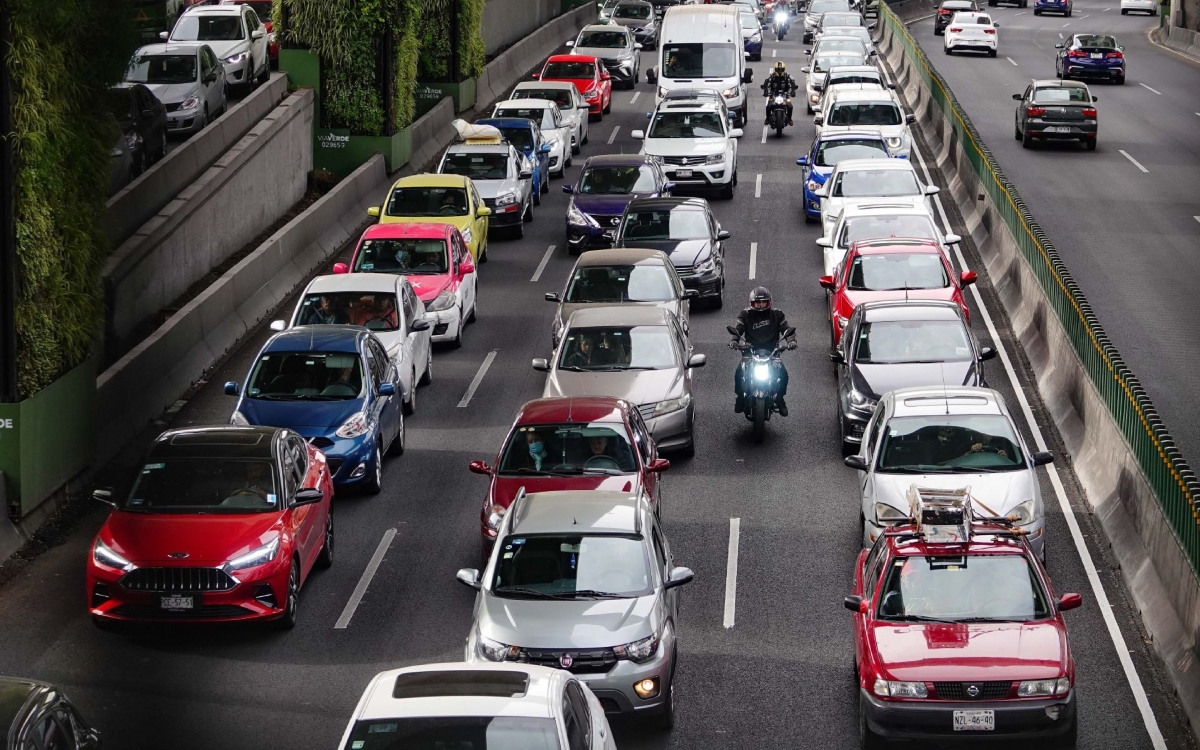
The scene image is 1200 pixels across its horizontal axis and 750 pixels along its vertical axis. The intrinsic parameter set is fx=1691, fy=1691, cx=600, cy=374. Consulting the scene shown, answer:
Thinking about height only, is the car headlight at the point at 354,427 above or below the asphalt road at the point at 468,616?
above

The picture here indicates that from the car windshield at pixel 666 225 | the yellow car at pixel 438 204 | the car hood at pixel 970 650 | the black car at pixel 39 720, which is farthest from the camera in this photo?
the yellow car at pixel 438 204

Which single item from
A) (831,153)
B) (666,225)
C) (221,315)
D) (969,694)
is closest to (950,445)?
(969,694)

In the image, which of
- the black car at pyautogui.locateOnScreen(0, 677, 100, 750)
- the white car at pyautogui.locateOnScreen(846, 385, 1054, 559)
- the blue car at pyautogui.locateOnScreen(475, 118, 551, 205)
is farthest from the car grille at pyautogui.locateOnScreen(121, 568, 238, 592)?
the blue car at pyautogui.locateOnScreen(475, 118, 551, 205)

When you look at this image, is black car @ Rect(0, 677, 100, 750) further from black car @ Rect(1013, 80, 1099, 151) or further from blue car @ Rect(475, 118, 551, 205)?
black car @ Rect(1013, 80, 1099, 151)

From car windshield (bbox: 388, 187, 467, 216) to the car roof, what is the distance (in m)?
19.4

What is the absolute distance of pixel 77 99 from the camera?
18.2 metres

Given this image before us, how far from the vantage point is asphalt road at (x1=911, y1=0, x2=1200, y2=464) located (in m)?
23.9

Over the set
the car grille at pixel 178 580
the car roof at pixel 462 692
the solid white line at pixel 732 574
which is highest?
the car roof at pixel 462 692

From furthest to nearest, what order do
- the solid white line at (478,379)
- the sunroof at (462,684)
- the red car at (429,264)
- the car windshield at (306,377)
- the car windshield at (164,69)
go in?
1. the car windshield at (164,69)
2. the red car at (429,264)
3. the solid white line at (478,379)
4. the car windshield at (306,377)
5. the sunroof at (462,684)

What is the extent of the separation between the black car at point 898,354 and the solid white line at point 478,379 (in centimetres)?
512

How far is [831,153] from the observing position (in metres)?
32.9

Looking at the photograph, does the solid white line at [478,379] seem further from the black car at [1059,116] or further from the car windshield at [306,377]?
the black car at [1059,116]

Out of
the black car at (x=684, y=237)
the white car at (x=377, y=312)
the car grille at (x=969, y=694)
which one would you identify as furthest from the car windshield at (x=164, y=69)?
the car grille at (x=969, y=694)

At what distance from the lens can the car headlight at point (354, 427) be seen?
18312 mm
